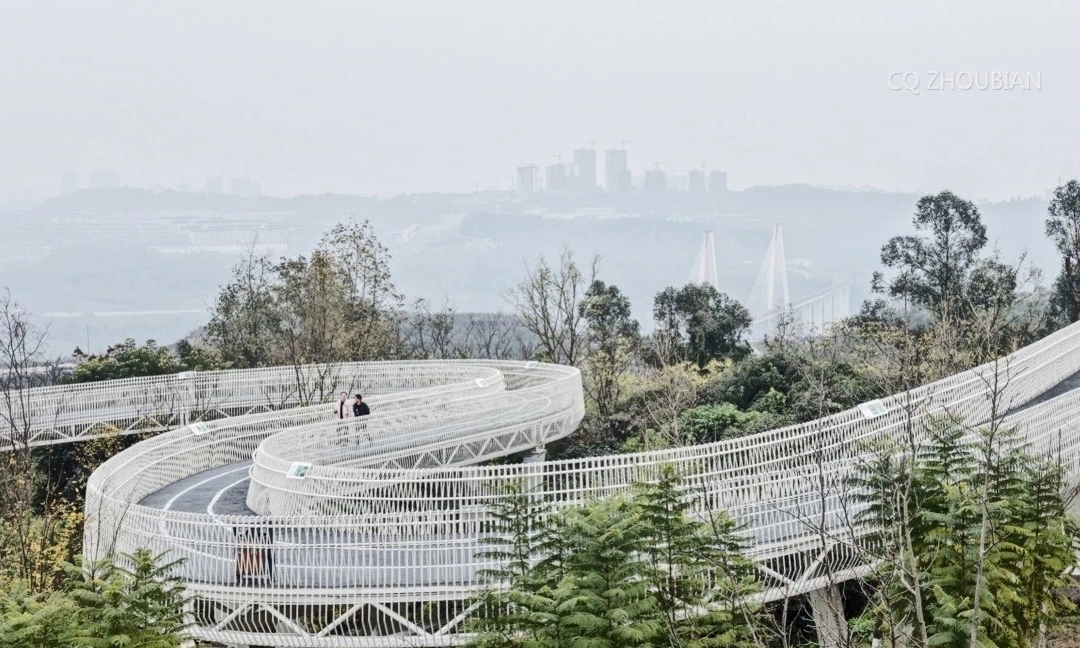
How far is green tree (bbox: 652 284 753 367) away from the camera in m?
45.0

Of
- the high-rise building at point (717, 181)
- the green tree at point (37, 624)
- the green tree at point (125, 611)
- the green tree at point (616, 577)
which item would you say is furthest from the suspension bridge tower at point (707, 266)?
the green tree at point (37, 624)

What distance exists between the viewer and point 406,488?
20047 mm

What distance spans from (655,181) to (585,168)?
9445mm

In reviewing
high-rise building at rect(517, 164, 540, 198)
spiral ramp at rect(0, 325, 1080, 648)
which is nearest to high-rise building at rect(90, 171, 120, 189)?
high-rise building at rect(517, 164, 540, 198)

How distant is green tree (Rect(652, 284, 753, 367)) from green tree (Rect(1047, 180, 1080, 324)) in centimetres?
1119

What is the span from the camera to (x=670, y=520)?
15008 mm

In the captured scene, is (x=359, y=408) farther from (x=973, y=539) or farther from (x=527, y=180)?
(x=527, y=180)

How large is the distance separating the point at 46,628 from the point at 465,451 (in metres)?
14.9

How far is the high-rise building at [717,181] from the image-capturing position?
16188cm

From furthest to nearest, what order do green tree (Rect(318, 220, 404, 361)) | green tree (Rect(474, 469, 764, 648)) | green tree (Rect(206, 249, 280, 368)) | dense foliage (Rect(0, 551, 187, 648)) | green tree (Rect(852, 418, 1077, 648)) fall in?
green tree (Rect(318, 220, 404, 361)) → green tree (Rect(206, 249, 280, 368)) → green tree (Rect(852, 418, 1077, 648)) → green tree (Rect(474, 469, 764, 648)) → dense foliage (Rect(0, 551, 187, 648))

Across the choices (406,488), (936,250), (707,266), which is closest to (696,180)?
(707,266)

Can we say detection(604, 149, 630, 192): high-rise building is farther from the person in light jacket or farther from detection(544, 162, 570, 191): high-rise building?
the person in light jacket

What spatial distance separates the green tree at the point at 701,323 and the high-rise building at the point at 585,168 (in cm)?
11733

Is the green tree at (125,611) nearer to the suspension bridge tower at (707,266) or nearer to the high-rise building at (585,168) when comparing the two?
the suspension bridge tower at (707,266)
